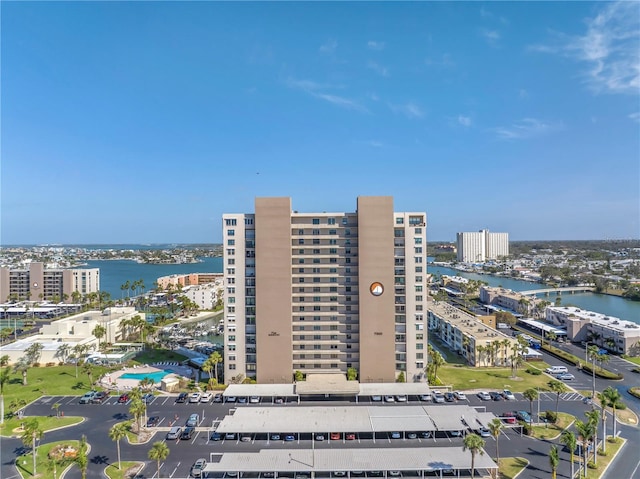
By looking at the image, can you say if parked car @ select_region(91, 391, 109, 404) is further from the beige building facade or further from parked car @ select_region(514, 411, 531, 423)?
the beige building facade

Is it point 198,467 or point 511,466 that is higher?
point 198,467

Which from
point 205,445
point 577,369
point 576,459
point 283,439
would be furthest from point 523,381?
point 205,445

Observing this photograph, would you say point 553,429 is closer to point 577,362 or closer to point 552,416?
point 552,416

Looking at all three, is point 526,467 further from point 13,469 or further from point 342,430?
point 13,469

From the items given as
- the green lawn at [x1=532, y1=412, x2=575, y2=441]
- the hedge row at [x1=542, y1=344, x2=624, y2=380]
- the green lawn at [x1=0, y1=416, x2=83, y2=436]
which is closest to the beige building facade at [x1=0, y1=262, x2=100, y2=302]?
the green lawn at [x1=0, y1=416, x2=83, y2=436]

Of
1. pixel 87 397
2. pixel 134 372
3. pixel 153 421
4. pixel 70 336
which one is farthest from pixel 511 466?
pixel 70 336

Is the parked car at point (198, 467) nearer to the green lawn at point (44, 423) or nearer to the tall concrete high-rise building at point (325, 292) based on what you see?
the green lawn at point (44, 423)
